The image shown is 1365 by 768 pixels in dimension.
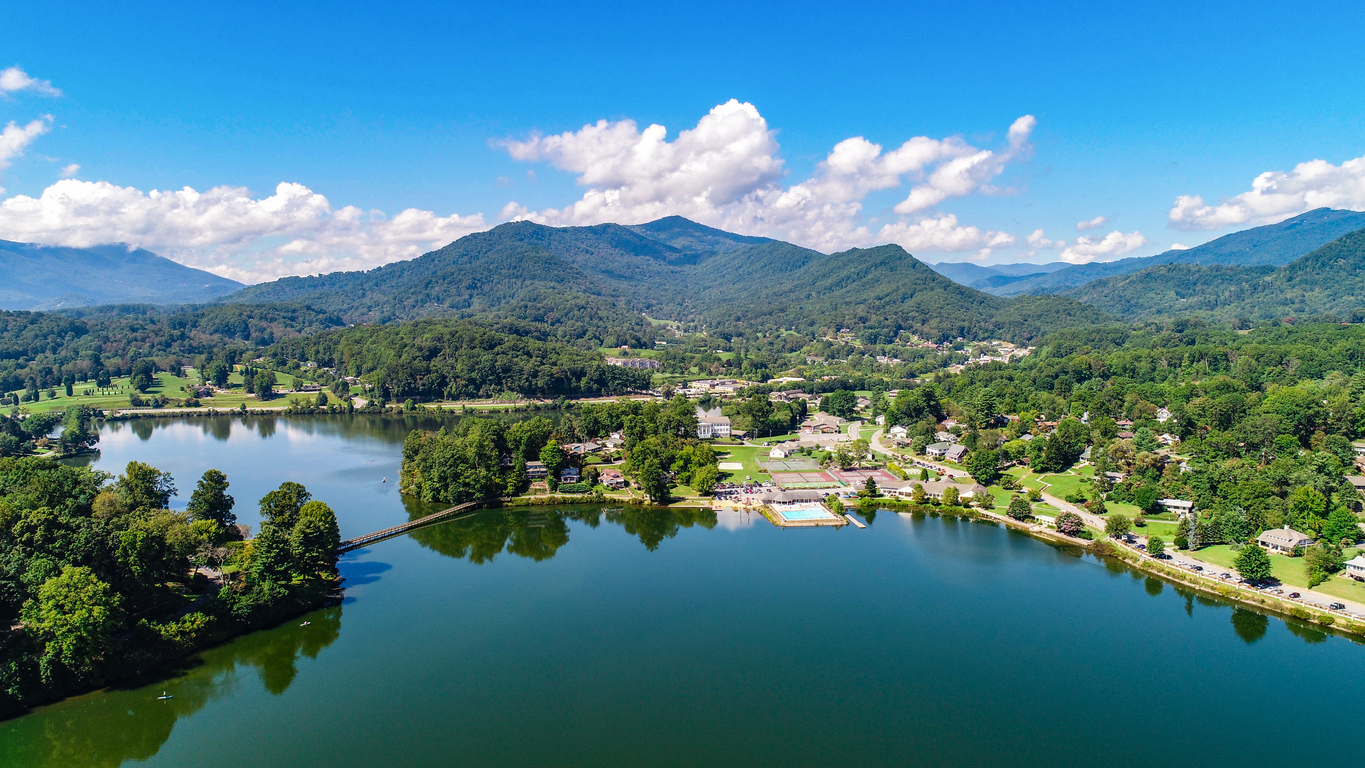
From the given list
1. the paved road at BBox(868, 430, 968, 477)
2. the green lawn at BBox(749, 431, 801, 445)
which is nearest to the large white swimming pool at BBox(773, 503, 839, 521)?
the paved road at BBox(868, 430, 968, 477)

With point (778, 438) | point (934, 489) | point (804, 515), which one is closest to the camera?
point (804, 515)

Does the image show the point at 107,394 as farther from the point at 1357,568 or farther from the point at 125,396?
the point at 1357,568

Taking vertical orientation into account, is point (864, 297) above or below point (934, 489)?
above

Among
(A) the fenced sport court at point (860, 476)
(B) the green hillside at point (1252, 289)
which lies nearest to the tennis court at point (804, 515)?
(A) the fenced sport court at point (860, 476)

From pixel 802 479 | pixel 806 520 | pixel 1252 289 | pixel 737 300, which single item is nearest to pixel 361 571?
pixel 806 520

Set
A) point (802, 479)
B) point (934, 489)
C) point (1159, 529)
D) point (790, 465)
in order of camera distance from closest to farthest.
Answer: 1. point (1159, 529)
2. point (934, 489)
3. point (802, 479)
4. point (790, 465)

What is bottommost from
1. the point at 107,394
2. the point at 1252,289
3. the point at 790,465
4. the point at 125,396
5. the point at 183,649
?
the point at 183,649

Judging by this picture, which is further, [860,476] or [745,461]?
[745,461]

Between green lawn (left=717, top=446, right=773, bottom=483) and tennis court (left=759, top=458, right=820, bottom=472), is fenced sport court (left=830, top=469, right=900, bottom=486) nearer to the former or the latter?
tennis court (left=759, top=458, right=820, bottom=472)
